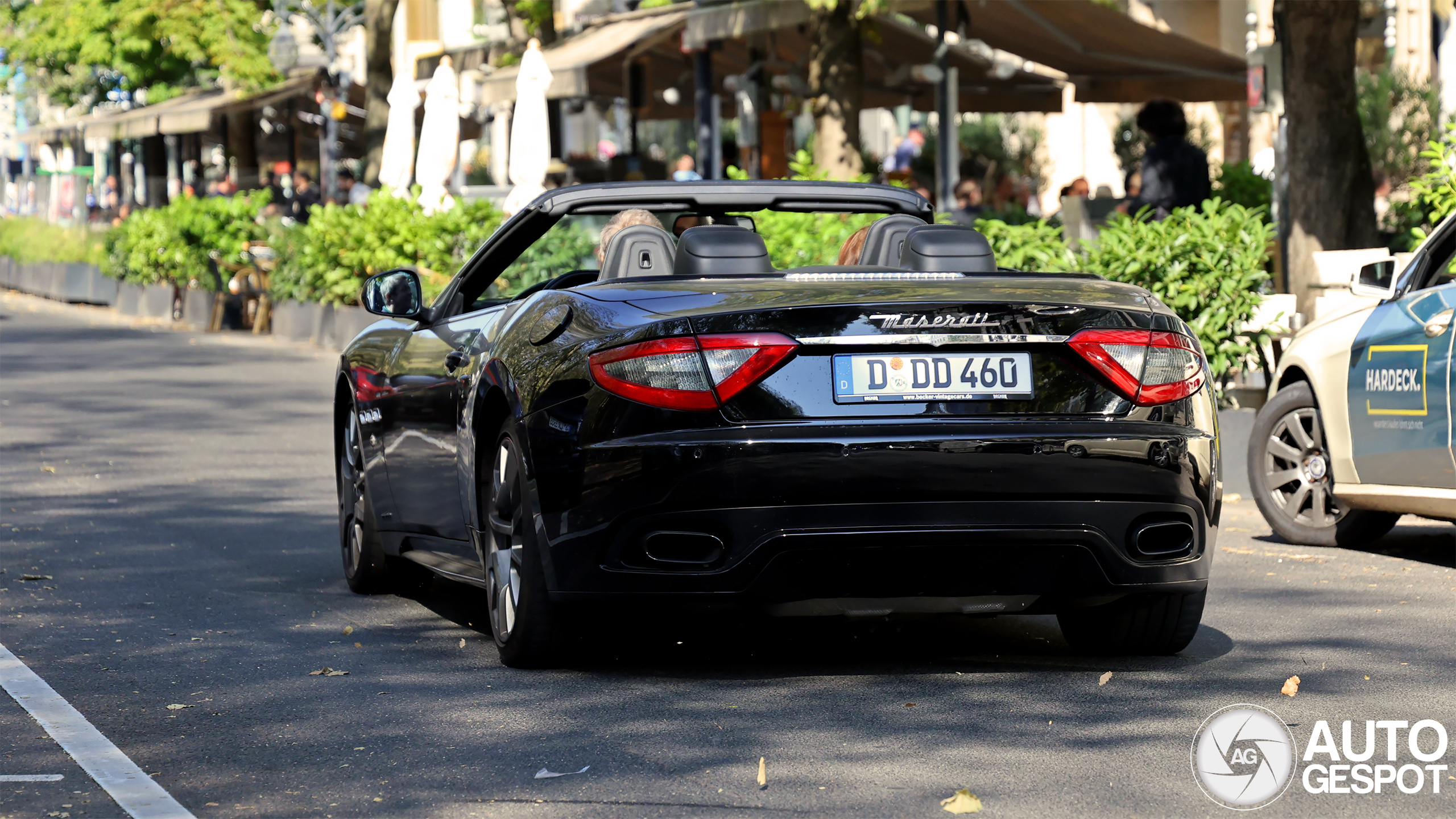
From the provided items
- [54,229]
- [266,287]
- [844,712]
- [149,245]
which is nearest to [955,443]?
[844,712]

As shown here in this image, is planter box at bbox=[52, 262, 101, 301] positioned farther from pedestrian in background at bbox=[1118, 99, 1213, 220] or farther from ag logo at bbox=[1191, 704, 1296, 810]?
ag logo at bbox=[1191, 704, 1296, 810]

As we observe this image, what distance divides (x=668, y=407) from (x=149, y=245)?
84.4 feet

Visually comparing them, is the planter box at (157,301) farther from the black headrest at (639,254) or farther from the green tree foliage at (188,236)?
the black headrest at (639,254)

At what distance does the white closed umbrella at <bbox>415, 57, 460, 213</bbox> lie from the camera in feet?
73.5

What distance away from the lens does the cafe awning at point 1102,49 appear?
20266mm

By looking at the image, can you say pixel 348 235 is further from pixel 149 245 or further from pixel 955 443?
pixel 955 443

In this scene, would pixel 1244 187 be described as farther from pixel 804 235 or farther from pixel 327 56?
pixel 327 56

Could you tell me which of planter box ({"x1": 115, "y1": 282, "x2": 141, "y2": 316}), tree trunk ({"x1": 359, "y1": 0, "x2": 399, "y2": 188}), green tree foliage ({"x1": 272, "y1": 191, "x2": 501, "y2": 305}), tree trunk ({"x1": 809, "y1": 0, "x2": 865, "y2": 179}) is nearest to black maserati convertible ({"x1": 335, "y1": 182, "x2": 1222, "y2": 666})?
green tree foliage ({"x1": 272, "y1": 191, "x2": 501, "y2": 305})

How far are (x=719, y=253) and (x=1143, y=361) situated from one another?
1.22m

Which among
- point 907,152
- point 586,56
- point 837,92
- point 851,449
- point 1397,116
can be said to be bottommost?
point 851,449

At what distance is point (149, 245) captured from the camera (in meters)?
30.2

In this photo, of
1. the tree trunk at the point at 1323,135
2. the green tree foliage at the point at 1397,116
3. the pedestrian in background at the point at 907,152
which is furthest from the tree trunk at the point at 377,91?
the tree trunk at the point at 1323,135

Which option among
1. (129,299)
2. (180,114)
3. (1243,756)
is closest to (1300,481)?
(1243,756)

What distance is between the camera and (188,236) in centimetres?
2900
